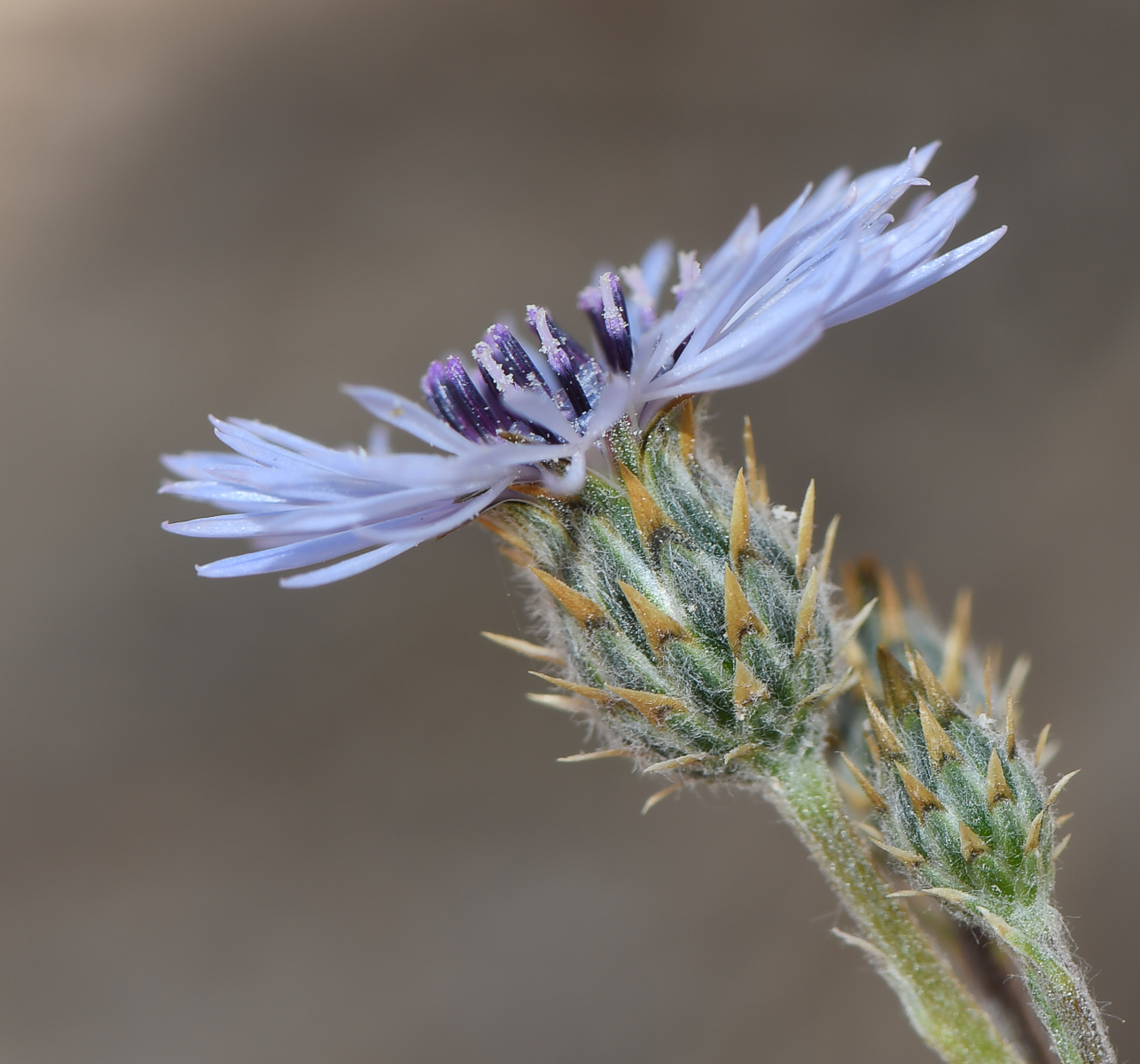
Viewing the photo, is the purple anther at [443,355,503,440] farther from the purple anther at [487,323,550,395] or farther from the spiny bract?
the spiny bract

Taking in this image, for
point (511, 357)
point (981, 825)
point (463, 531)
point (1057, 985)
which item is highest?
point (463, 531)

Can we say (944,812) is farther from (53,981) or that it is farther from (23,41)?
(23,41)

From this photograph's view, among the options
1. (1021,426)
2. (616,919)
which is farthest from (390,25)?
(616,919)

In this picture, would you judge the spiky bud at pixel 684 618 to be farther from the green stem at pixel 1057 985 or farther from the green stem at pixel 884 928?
the green stem at pixel 1057 985

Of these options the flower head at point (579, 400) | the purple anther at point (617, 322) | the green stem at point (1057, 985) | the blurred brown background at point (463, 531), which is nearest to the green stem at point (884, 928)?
the green stem at point (1057, 985)

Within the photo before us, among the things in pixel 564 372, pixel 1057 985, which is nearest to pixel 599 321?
pixel 564 372

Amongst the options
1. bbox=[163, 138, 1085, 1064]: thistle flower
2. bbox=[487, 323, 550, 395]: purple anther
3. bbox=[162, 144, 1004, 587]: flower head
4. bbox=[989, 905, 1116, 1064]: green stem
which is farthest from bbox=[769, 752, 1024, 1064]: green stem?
bbox=[487, 323, 550, 395]: purple anther

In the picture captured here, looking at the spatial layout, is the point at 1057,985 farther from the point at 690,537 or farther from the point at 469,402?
the point at 469,402
